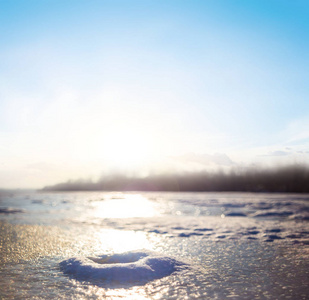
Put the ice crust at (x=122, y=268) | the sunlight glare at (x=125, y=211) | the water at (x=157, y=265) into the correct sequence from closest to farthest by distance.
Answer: the water at (x=157, y=265) → the ice crust at (x=122, y=268) → the sunlight glare at (x=125, y=211)

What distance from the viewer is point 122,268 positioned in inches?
139

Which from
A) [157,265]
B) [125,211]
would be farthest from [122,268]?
[125,211]

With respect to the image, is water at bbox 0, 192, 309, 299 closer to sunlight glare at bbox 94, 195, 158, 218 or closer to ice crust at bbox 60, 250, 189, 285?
ice crust at bbox 60, 250, 189, 285

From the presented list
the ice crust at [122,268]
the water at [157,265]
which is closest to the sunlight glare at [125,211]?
the water at [157,265]

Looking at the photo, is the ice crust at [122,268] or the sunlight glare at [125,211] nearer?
the ice crust at [122,268]

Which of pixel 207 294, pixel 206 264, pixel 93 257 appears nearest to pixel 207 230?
pixel 206 264

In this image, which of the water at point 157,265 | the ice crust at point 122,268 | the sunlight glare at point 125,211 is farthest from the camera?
the sunlight glare at point 125,211

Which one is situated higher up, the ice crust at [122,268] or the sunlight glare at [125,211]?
the ice crust at [122,268]

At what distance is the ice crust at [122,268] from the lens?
3276 millimetres

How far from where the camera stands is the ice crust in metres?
3.28

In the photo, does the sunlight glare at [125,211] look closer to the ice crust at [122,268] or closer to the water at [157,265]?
the water at [157,265]

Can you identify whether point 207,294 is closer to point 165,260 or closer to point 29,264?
point 165,260

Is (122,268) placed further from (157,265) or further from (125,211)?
(125,211)

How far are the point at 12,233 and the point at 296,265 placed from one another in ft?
19.0
